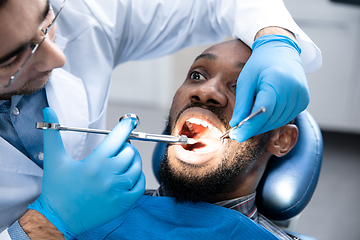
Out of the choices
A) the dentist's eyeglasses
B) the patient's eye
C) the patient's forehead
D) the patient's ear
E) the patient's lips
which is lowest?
the patient's ear

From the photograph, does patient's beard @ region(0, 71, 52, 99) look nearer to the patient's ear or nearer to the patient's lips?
the patient's lips

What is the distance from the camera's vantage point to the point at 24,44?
2.57 ft

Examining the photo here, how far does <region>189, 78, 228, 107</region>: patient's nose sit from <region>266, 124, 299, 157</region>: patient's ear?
27 cm

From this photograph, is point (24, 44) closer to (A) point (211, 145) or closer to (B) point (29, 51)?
(B) point (29, 51)

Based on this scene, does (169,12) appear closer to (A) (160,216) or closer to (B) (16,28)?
(B) (16,28)

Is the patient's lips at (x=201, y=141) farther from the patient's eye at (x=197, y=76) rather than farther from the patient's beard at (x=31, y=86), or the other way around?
the patient's beard at (x=31, y=86)

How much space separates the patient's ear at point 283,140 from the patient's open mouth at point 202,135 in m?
0.23

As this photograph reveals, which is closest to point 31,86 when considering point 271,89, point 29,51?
point 29,51

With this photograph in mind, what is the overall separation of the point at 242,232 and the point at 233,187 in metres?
0.19

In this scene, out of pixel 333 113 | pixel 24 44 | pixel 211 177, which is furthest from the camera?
pixel 333 113

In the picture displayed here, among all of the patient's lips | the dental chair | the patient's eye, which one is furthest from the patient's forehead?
the dental chair

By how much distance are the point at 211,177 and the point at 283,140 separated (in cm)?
38

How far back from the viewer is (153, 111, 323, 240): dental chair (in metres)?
1.25

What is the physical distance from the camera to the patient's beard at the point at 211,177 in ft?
3.56
